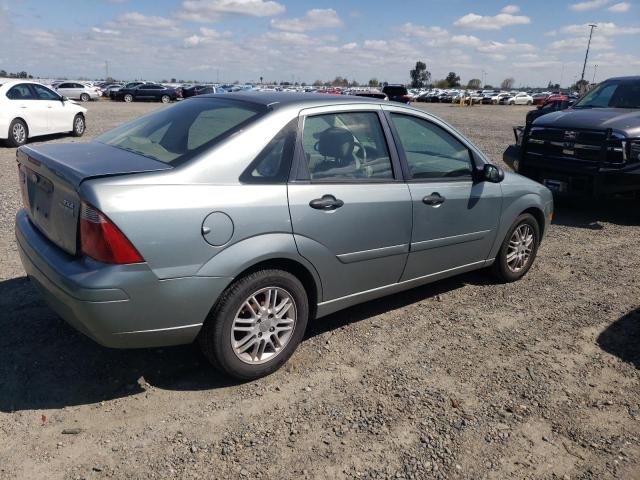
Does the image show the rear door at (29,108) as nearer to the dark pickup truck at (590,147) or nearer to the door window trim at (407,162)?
the dark pickup truck at (590,147)

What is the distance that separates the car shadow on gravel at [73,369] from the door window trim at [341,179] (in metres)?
1.37

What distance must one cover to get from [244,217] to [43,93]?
13.2 m

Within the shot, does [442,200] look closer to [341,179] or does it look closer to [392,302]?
[341,179]

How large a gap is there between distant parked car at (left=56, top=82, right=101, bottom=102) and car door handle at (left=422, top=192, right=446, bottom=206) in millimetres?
42296

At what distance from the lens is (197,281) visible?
9.57 feet

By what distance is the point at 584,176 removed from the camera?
293 inches

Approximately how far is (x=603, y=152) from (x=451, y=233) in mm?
4203

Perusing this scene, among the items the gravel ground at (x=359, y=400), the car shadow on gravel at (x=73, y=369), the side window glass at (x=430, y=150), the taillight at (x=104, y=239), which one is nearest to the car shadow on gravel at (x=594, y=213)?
the gravel ground at (x=359, y=400)

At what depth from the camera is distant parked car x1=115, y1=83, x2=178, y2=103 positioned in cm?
4216

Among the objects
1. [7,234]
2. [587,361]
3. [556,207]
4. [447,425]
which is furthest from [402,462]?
[556,207]

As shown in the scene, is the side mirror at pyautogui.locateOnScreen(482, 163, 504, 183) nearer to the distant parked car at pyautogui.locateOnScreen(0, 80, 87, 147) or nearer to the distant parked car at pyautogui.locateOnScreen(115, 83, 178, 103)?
the distant parked car at pyautogui.locateOnScreen(0, 80, 87, 147)

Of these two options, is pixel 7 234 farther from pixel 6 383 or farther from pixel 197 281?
pixel 197 281

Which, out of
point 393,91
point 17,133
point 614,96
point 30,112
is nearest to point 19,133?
point 17,133

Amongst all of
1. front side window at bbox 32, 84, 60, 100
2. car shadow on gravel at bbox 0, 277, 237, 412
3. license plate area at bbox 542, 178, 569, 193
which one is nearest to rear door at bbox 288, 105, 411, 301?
car shadow on gravel at bbox 0, 277, 237, 412
